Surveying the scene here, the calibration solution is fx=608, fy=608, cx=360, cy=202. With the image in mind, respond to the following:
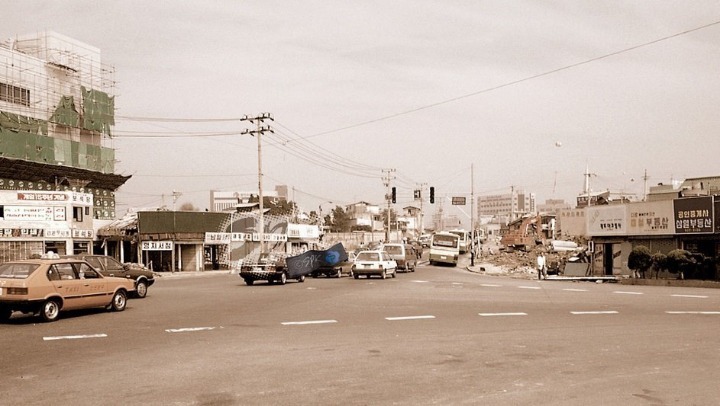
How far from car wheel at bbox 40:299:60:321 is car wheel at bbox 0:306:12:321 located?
2.58ft

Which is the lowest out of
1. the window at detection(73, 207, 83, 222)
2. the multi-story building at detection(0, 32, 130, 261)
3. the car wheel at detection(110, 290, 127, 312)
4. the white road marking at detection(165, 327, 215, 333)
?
the white road marking at detection(165, 327, 215, 333)

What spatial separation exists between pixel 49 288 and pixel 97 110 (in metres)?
60.5

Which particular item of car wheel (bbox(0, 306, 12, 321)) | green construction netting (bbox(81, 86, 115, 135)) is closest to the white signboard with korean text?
car wheel (bbox(0, 306, 12, 321))

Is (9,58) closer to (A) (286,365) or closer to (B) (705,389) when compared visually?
(A) (286,365)

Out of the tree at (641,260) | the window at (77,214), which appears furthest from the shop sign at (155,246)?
the tree at (641,260)

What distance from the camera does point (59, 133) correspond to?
64750mm

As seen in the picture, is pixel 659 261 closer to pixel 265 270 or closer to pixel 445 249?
pixel 265 270

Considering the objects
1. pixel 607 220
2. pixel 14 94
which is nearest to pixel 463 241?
pixel 607 220

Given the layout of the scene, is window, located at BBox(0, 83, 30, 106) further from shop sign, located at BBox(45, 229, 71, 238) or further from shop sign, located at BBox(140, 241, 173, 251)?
shop sign, located at BBox(45, 229, 71, 238)

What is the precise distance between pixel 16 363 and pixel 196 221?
46160 millimetres

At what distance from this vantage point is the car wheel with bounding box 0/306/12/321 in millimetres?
14780

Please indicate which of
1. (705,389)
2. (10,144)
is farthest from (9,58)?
(705,389)

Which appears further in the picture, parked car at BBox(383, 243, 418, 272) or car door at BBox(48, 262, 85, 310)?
parked car at BBox(383, 243, 418, 272)

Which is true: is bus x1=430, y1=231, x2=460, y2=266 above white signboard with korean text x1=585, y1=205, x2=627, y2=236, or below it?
below
